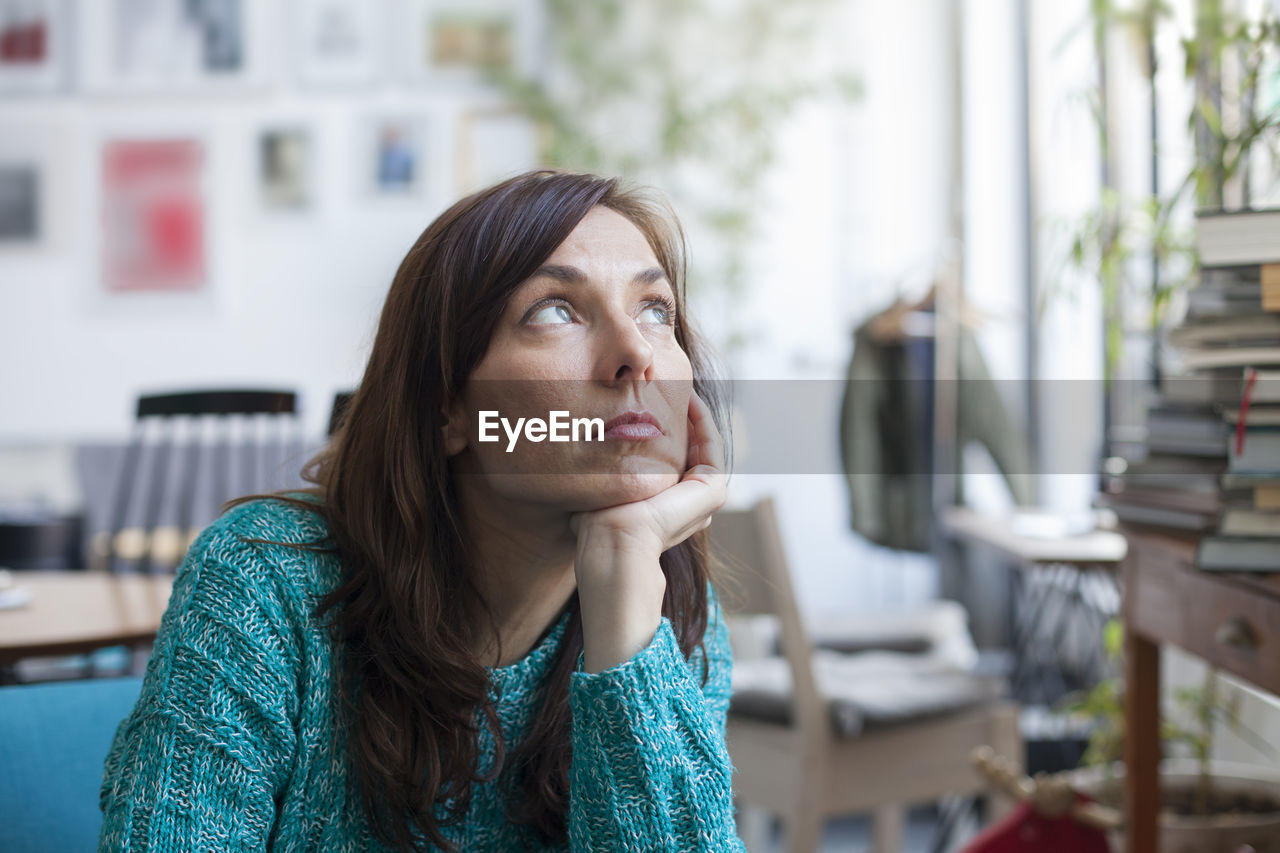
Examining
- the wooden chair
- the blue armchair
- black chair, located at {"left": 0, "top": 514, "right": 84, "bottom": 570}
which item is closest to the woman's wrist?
the blue armchair

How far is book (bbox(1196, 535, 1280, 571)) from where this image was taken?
1.18 m

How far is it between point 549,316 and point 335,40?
16.5 ft

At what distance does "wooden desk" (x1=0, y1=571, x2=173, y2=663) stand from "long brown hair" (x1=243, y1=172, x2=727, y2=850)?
21.2 inches

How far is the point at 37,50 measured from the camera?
5.47 metres

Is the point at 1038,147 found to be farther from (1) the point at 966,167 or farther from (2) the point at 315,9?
(2) the point at 315,9

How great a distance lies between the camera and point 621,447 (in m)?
0.90

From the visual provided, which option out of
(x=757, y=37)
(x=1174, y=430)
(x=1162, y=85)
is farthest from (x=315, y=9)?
(x=1174, y=430)

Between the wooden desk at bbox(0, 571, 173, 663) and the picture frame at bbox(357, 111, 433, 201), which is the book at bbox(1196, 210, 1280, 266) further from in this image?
the picture frame at bbox(357, 111, 433, 201)

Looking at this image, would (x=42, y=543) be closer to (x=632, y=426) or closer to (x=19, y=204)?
(x=19, y=204)

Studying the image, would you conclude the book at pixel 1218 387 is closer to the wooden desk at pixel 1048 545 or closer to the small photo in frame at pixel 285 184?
the wooden desk at pixel 1048 545

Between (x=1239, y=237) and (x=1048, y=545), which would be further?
(x=1048, y=545)

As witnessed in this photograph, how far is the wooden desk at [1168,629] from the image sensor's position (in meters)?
1.19

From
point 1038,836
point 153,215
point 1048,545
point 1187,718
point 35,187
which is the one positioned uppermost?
point 35,187

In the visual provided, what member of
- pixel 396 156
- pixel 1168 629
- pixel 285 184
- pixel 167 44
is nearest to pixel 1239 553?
pixel 1168 629
